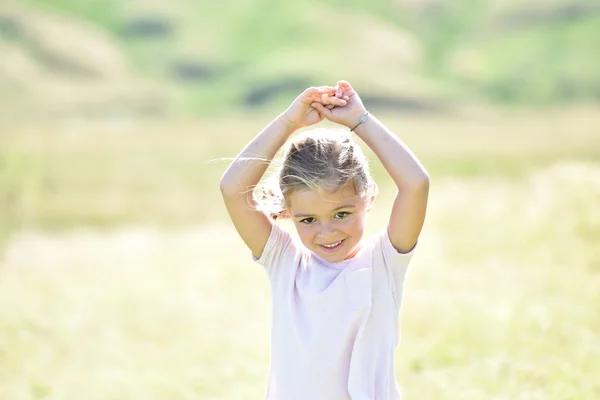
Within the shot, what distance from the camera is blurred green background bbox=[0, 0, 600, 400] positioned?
715cm

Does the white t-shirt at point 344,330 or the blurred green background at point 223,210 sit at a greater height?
the blurred green background at point 223,210

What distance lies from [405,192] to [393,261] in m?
0.30

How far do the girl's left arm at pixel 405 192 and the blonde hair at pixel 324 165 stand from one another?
123mm

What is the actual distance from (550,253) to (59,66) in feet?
272

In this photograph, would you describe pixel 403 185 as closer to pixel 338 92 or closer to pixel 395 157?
pixel 395 157

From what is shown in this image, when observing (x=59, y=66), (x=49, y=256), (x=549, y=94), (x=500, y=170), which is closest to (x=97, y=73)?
(x=59, y=66)

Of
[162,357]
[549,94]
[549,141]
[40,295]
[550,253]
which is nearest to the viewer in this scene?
[162,357]

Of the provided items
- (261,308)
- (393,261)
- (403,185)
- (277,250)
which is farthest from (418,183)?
(261,308)

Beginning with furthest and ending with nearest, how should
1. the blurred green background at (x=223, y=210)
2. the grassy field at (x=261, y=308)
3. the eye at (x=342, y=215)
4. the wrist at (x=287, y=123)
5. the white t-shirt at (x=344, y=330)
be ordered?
the blurred green background at (x=223, y=210)
the grassy field at (x=261, y=308)
the wrist at (x=287, y=123)
the eye at (x=342, y=215)
the white t-shirt at (x=344, y=330)

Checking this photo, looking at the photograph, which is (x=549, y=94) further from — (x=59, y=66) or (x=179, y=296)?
(x=179, y=296)

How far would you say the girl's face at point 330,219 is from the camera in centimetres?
372

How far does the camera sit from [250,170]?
13.0ft

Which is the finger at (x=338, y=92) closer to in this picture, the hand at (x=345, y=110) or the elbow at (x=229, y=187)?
the hand at (x=345, y=110)

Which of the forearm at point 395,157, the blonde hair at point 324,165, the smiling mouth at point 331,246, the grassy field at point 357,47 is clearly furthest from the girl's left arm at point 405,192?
the grassy field at point 357,47
